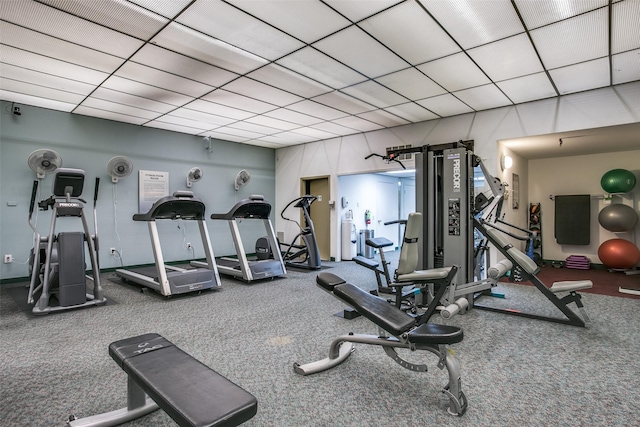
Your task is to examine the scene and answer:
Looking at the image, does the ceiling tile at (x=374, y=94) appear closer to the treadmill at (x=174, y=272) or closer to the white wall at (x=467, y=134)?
the white wall at (x=467, y=134)

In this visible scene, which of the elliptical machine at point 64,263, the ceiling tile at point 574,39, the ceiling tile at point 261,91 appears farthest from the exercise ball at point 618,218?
the elliptical machine at point 64,263

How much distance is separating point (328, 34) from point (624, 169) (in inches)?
260

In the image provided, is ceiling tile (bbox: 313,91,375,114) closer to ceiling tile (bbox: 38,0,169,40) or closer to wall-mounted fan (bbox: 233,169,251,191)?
ceiling tile (bbox: 38,0,169,40)

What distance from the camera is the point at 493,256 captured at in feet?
18.6

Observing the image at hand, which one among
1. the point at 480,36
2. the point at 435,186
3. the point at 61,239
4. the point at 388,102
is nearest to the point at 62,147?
the point at 61,239

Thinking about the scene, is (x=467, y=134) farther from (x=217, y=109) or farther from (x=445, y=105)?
(x=217, y=109)

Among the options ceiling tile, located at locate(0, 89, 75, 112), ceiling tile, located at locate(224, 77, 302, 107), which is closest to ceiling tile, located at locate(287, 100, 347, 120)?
ceiling tile, located at locate(224, 77, 302, 107)

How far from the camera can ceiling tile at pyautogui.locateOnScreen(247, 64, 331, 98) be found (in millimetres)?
4219

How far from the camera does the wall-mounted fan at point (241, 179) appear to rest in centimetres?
809

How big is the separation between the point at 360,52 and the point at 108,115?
4.96 meters

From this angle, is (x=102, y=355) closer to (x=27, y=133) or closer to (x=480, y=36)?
(x=480, y=36)

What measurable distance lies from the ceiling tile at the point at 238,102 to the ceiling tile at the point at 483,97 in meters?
3.00

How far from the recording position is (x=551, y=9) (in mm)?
2924

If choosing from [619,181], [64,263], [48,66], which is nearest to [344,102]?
[48,66]
